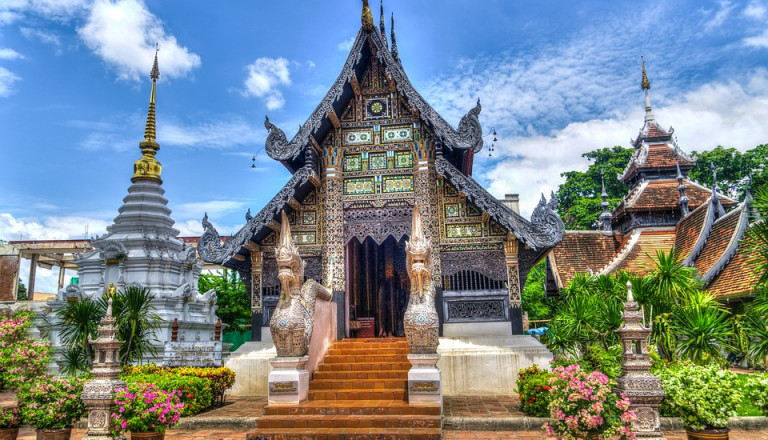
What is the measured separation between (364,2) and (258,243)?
5371 millimetres

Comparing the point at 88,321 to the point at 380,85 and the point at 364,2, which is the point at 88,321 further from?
the point at 364,2

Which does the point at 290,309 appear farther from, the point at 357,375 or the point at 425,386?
the point at 425,386

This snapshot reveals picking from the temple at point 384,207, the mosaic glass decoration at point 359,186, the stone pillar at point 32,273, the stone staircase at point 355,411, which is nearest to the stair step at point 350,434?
the stone staircase at point 355,411

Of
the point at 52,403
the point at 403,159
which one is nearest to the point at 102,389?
the point at 52,403

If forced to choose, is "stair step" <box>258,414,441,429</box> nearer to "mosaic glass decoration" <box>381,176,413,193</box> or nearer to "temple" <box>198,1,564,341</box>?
"temple" <box>198,1,564,341</box>

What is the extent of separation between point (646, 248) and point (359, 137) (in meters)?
12.0

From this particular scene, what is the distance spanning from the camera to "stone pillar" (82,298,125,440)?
626 cm

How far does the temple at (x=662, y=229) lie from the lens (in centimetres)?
1399

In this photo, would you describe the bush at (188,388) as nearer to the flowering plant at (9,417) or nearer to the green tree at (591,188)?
the flowering plant at (9,417)

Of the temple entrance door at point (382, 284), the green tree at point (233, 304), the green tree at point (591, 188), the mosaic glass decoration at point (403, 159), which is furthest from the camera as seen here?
the green tree at point (591, 188)

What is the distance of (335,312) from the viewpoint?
1045cm

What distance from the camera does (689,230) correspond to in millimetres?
17219

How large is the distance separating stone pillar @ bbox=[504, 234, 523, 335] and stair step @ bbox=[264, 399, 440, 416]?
11.2 feet

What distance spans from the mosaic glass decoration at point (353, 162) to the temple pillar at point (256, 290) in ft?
8.23
